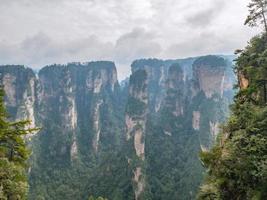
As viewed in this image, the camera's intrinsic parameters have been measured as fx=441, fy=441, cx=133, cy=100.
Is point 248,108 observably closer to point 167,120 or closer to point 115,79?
point 167,120

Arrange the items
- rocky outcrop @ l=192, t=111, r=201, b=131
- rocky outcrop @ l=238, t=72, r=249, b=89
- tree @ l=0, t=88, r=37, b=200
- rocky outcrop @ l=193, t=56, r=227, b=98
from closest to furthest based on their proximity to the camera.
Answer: tree @ l=0, t=88, r=37, b=200 → rocky outcrop @ l=238, t=72, r=249, b=89 → rocky outcrop @ l=192, t=111, r=201, b=131 → rocky outcrop @ l=193, t=56, r=227, b=98

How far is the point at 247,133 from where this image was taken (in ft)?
72.8

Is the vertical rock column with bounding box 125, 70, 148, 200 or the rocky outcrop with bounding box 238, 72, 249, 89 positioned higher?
the rocky outcrop with bounding box 238, 72, 249, 89

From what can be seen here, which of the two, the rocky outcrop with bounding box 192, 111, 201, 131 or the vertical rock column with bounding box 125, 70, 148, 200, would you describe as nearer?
the vertical rock column with bounding box 125, 70, 148, 200

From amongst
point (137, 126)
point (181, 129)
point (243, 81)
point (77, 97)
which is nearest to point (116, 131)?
point (77, 97)

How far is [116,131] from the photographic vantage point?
150 metres

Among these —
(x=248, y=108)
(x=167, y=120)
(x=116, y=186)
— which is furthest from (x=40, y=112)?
(x=248, y=108)

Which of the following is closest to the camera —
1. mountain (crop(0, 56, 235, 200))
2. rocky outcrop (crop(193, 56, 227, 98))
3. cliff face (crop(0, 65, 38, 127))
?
mountain (crop(0, 56, 235, 200))

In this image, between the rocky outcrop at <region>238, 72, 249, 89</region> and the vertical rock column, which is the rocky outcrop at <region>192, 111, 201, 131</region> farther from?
the rocky outcrop at <region>238, 72, 249, 89</region>

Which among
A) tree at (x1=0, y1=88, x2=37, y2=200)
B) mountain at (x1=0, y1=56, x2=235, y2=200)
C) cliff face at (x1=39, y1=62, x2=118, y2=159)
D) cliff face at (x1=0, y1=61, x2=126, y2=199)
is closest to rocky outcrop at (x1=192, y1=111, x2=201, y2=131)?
mountain at (x1=0, y1=56, x2=235, y2=200)

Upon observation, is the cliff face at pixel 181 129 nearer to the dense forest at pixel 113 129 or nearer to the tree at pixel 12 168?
the dense forest at pixel 113 129

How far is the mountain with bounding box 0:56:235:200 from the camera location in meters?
102

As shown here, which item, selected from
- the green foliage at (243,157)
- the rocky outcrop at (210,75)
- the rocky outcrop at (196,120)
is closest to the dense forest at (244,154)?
the green foliage at (243,157)

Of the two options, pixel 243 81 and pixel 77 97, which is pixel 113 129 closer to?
pixel 77 97
